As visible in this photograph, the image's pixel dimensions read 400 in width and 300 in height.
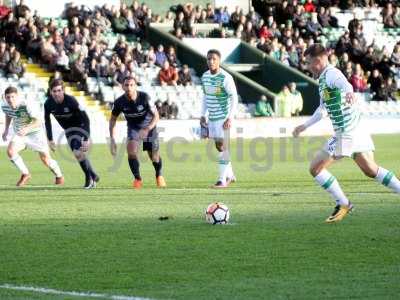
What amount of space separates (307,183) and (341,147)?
6342 mm

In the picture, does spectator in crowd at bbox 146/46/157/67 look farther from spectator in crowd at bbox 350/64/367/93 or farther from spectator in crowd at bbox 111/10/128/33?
spectator in crowd at bbox 350/64/367/93

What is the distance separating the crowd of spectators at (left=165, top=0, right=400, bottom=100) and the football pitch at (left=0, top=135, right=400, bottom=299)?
77.9 ft

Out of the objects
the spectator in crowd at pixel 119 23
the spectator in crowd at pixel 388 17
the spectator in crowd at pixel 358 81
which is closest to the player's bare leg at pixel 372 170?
the spectator in crowd at pixel 119 23

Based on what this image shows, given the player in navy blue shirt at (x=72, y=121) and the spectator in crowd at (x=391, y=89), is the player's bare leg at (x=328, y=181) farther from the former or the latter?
the spectator in crowd at (x=391, y=89)

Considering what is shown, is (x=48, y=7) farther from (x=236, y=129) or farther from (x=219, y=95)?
(x=219, y=95)

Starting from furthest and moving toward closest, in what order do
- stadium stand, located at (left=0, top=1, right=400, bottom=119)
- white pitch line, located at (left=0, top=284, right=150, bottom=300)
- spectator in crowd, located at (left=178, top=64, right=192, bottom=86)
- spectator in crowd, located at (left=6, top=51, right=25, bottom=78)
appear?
1. spectator in crowd, located at (left=178, top=64, right=192, bottom=86)
2. stadium stand, located at (left=0, top=1, right=400, bottom=119)
3. spectator in crowd, located at (left=6, top=51, right=25, bottom=78)
4. white pitch line, located at (left=0, top=284, right=150, bottom=300)

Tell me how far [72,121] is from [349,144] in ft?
23.1

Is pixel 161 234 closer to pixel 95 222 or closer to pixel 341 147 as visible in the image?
pixel 95 222

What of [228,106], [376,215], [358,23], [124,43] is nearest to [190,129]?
[124,43]

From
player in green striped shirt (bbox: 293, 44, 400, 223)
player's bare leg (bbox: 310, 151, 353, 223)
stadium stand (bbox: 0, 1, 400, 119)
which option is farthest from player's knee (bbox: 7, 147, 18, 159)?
stadium stand (bbox: 0, 1, 400, 119)

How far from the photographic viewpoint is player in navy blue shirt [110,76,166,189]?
738 inches

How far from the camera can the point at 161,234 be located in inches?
470

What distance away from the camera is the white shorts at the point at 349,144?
13.1m

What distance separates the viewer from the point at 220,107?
755 inches
